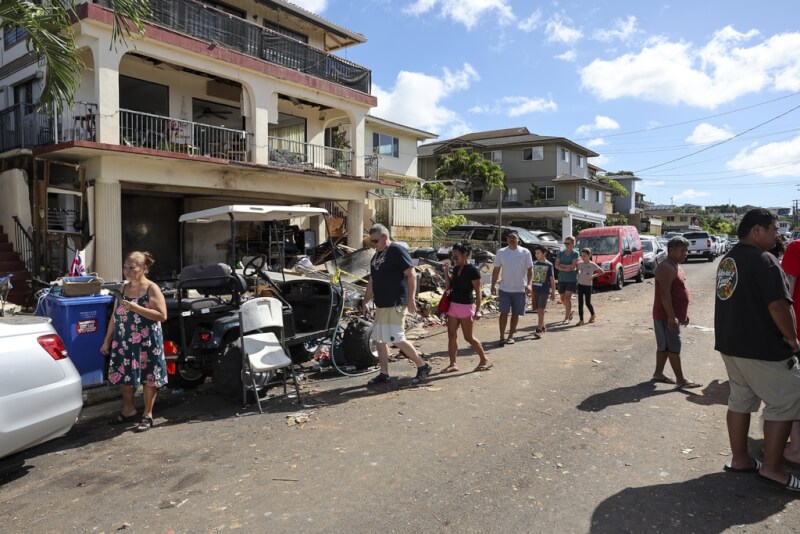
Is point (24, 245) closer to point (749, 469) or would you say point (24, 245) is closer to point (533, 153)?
point (749, 469)

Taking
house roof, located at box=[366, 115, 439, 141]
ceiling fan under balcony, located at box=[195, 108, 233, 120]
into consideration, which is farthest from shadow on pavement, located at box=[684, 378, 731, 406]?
house roof, located at box=[366, 115, 439, 141]

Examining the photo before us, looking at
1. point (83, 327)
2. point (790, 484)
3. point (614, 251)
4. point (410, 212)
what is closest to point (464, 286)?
point (790, 484)

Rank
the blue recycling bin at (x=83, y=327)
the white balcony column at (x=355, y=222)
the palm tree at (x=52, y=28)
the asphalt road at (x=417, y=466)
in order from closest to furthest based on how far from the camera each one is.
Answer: the asphalt road at (x=417, y=466), the blue recycling bin at (x=83, y=327), the palm tree at (x=52, y=28), the white balcony column at (x=355, y=222)

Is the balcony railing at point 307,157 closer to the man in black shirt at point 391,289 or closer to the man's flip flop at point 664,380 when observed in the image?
the man in black shirt at point 391,289

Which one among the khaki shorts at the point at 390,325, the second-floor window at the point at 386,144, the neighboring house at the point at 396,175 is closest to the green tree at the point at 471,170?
the neighboring house at the point at 396,175

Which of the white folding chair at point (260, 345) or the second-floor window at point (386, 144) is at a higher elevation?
the second-floor window at point (386, 144)

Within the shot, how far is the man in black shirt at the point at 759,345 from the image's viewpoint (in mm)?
3732

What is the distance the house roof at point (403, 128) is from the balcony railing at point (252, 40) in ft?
27.0

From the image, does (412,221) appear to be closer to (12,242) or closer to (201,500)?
(12,242)

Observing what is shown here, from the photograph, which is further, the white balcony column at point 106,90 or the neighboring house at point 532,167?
the neighboring house at point 532,167

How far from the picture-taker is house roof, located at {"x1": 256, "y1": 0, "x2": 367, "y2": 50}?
1827 centimetres

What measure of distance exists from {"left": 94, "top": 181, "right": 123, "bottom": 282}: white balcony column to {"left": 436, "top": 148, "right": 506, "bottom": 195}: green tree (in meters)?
24.9

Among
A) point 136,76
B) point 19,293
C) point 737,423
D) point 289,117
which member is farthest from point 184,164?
point 737,423

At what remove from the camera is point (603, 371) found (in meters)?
7.19
